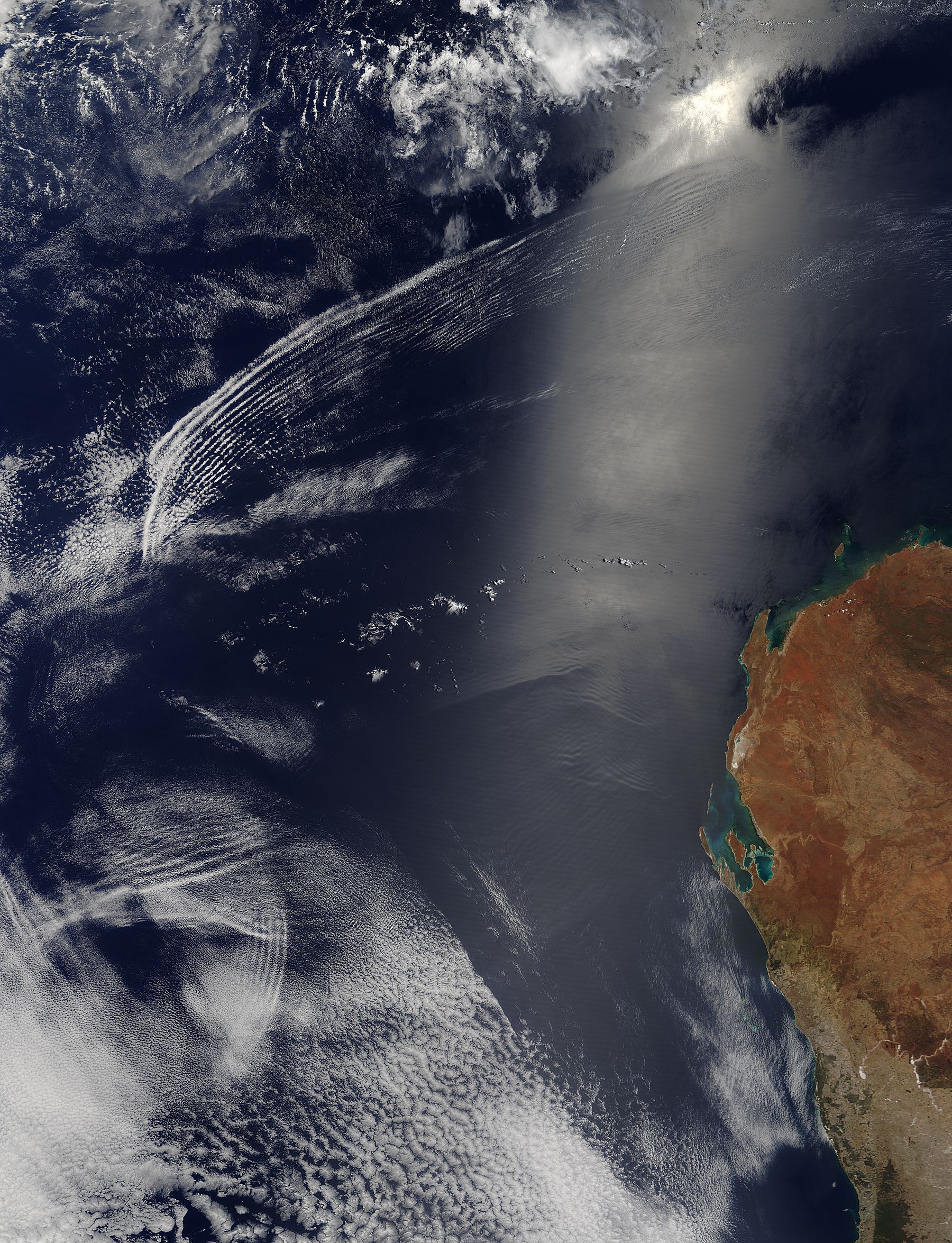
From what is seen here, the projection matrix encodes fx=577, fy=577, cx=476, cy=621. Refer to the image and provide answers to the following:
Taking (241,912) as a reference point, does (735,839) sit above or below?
below

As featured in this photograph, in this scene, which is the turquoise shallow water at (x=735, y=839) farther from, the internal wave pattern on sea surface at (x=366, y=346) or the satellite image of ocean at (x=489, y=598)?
the internal wave pattern on sea surface at (x=366, y=346)

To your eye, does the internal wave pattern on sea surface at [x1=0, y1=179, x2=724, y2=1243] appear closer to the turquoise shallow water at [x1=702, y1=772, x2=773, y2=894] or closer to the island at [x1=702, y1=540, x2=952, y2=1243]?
the island at [x1=702, y1=540, x2=952, y2=1243]

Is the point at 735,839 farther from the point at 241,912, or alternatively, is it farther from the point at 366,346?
the point at 366,346

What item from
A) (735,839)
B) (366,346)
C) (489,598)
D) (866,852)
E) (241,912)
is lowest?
(866,852)

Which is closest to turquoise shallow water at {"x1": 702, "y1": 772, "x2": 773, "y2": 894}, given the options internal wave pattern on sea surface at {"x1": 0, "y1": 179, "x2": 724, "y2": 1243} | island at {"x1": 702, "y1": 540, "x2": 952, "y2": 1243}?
island at {"x1": 702, "y1": 540, "x2": 952, "y2": 1243}

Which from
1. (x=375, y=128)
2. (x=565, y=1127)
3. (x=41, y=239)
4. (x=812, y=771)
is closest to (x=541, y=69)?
(x=375, y=128)

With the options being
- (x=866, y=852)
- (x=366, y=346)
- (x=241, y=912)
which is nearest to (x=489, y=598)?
(x=366, y=346)

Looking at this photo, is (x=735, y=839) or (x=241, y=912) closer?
(x=241, y=912)
